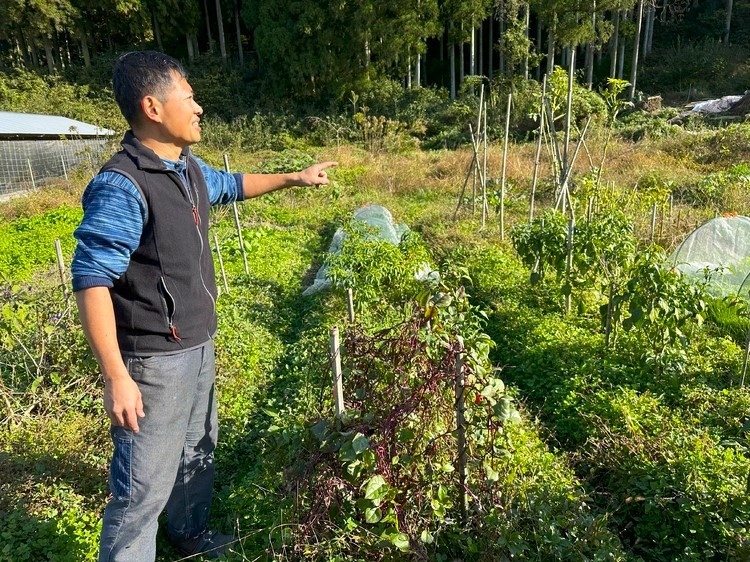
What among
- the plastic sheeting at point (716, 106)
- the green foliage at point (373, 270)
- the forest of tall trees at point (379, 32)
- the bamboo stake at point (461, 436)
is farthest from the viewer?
the forest of tall trees at point (379, 32)

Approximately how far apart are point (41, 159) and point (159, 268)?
12.4 m

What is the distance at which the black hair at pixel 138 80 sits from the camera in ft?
5.32

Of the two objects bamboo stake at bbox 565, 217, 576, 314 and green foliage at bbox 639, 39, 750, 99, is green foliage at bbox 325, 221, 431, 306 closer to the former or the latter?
bamboo stake at bbox 565, 217, 576, 314

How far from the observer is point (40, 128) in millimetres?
11852

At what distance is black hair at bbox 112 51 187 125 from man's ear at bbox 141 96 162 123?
0.04 feet

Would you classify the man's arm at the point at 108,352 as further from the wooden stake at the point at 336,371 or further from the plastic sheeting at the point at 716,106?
the plastic sheeting at the point at 716,106

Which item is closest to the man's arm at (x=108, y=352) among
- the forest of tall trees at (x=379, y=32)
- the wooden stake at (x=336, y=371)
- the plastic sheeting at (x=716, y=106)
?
the wooden stake at (x=336, y=371)

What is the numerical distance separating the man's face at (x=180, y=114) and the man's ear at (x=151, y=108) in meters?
0.02

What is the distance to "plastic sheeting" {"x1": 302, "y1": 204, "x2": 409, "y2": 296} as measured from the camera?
5199mm

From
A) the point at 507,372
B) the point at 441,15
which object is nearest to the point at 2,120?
the point at 507,372

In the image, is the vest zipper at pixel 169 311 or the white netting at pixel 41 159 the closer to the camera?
the vest zipper at pixel 169 311

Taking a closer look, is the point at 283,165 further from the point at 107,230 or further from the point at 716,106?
the point at 716,106

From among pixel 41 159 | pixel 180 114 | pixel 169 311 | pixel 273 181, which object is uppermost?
pixel 180 114

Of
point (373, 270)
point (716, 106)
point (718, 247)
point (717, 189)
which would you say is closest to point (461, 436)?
point (373, 270)
